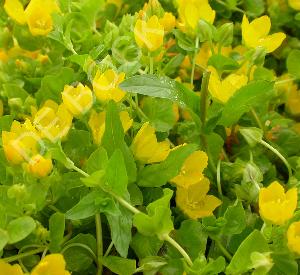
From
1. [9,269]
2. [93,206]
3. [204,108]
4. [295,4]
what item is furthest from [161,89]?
[295,4]

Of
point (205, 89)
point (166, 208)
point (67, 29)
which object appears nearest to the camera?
point (166, 208)

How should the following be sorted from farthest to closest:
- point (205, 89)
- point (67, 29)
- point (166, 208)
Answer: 1. point (67, 29)
2. point (205, 89)
3. point (166, 208)

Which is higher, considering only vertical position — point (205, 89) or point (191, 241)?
point (205, 89)

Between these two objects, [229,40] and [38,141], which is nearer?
[38,141]

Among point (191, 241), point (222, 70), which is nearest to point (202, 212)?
point (191, 241)

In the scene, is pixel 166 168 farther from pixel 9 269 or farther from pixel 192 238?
pixel 9 269

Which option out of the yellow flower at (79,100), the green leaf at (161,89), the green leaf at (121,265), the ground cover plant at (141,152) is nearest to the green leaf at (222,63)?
the ground cover plant at (141,152)

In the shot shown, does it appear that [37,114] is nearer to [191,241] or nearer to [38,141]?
[38,141]
